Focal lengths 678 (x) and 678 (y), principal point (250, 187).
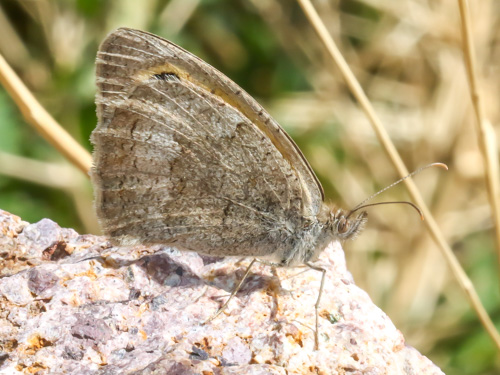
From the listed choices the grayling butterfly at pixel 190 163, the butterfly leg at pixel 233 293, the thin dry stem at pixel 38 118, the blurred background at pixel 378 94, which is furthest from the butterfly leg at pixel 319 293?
the blurred background at pixel 378 94

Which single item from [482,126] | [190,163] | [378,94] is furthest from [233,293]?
[378,94]

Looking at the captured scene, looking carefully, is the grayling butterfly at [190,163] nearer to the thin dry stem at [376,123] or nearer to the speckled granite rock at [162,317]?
the speckled granite rock at [162,317]

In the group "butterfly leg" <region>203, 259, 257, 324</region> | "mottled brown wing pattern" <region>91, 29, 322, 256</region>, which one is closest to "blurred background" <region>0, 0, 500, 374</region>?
"mottled brown wing pattern" <region>91, 29, 322, 256</region>

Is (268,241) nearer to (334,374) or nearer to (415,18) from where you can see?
(334,374)

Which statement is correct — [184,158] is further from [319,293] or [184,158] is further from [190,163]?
[319,293]

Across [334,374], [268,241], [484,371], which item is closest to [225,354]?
[334,374]
